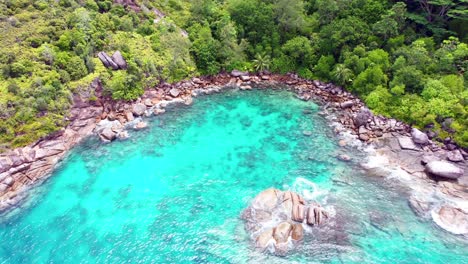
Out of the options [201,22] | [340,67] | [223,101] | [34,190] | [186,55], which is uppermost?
[201,22]

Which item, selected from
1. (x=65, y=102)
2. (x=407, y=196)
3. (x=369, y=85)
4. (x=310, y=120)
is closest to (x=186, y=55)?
(x=65, y=102)

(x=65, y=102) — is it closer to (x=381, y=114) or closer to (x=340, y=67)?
Answer: (x=340, y=67)

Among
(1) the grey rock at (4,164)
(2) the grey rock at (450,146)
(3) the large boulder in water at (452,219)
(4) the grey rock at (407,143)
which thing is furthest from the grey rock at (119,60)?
(2) the grey rock at (450,146)

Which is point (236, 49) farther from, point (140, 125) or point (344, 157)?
point (344, 157)

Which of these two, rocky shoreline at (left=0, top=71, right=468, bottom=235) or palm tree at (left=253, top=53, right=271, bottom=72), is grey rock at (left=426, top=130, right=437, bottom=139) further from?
palm tree at (left=253, top=53, right=271, bottom=72)

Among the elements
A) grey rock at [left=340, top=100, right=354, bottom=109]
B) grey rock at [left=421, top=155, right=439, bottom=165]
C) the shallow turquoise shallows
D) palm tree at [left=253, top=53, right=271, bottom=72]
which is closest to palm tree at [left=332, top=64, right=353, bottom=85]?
grey rock at [left=340, top=100, right=354, bottom=109]

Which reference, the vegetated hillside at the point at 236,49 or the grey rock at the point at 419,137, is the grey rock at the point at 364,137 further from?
the vegetated hillside at the point at 236,49

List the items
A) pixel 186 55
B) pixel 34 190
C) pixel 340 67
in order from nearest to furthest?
pixel 34 190, pixel 340 67, pixel 186 55
